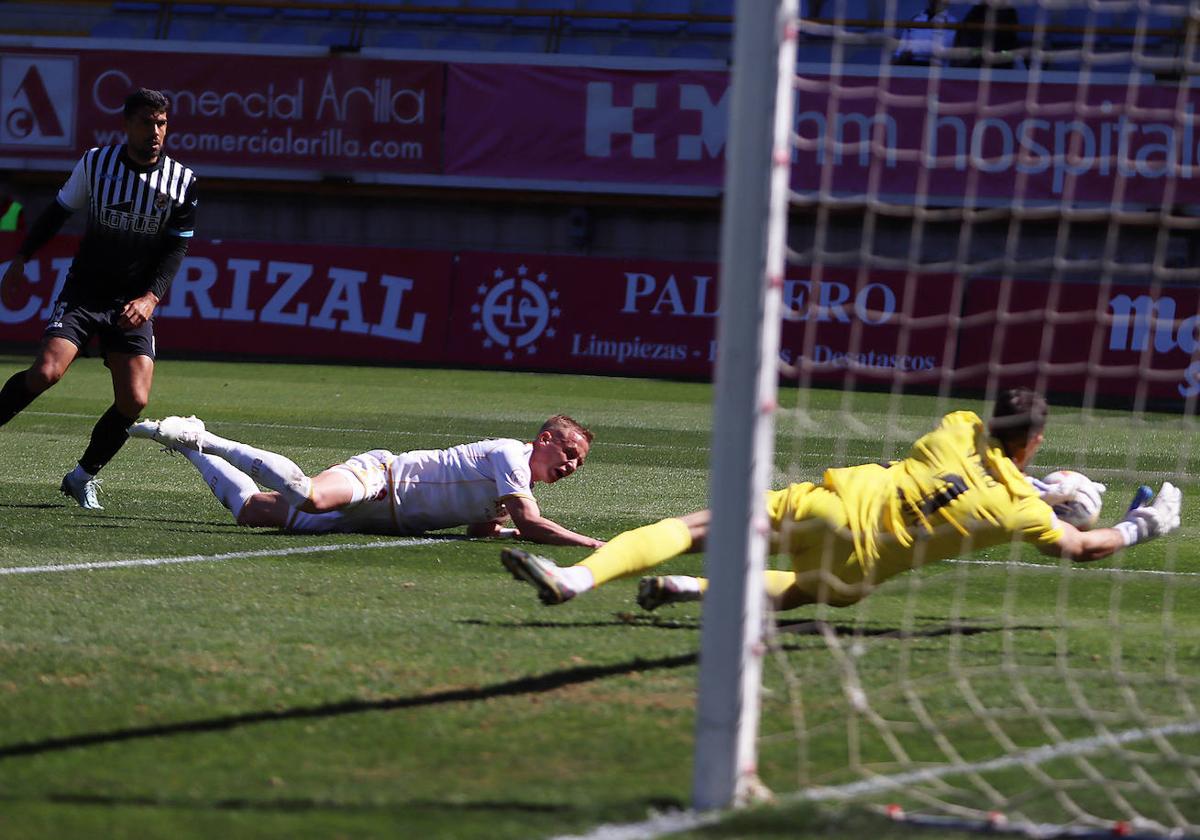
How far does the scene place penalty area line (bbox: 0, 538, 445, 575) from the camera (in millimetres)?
6410

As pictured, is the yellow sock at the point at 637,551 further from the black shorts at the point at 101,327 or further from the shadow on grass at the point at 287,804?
the black shorts at the point at 101,327

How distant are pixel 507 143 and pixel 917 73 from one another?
6.02 meters

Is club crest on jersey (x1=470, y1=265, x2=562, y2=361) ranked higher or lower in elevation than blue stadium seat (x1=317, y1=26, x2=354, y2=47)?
lower

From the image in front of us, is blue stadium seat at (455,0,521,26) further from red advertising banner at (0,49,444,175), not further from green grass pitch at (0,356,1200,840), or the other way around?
green grass pitch at (0,356,1200,840)

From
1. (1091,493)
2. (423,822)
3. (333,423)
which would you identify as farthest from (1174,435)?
(423,822)

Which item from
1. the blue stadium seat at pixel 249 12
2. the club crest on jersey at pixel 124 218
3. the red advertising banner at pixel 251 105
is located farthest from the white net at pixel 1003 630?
the blue stadium seat at pixel 249 12

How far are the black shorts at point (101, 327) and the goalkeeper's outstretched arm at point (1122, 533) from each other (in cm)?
470

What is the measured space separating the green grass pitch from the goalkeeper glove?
0.35 m

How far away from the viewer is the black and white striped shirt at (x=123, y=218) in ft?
26.3

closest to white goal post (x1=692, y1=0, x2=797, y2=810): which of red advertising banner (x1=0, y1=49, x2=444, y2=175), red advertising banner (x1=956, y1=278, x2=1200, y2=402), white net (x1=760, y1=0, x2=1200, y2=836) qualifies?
white net (x1=760, y1=0, x2=1200, y2=836)

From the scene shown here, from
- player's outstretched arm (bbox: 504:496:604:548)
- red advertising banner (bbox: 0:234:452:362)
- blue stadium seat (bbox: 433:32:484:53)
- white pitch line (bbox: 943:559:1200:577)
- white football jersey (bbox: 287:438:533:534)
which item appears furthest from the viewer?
blue stadium seat (bbox: 433:32:484:53)

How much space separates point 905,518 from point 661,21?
21028mm

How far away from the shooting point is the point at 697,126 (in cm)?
2284

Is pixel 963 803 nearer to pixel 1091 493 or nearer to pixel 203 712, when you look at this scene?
pixel 203 712
